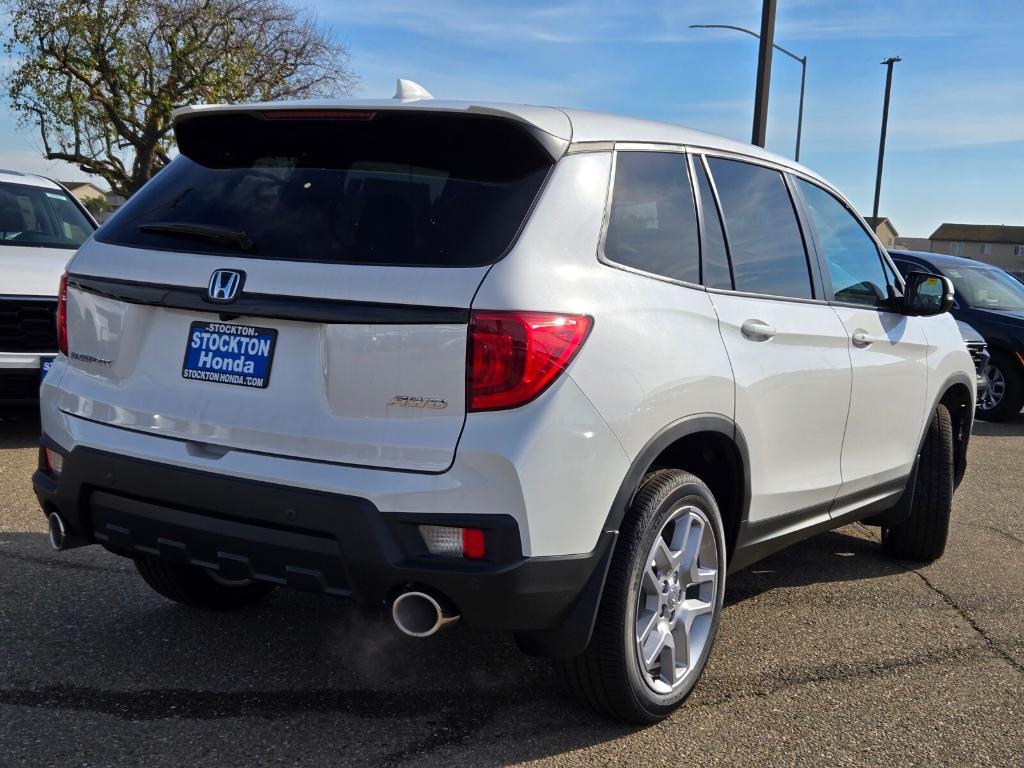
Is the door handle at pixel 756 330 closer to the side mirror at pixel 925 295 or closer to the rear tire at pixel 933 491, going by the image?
the side mirror at pixel 925 295

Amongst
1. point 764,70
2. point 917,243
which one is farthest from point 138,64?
point 917,243

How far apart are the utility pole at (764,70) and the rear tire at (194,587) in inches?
361

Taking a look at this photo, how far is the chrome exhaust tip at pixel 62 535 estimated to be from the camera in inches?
122

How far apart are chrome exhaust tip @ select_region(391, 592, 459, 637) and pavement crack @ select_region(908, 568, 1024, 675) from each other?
92.9 inches

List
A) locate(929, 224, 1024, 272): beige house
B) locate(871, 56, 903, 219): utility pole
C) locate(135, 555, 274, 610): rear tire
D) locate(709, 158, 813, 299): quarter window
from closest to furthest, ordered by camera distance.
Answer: locate(709, 158, 813, 299): quarter window
locate(135, 555, 274, 610): rear tire
locate(871, 56, 903, 219): utility pole
locate(929, 224, 1024, 272): beige house

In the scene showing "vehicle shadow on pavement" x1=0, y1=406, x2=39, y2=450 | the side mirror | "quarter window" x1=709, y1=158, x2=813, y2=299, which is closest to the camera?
"quarter window" x1=709, y1=158, x2=813, y2=299

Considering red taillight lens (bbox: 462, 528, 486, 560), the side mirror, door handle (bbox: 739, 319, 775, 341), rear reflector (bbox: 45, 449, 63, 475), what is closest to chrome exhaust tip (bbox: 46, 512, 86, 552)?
rear reflector (bbox: 45, 449, 63, 475)

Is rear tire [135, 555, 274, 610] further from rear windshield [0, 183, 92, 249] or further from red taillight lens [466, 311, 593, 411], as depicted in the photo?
rear windshield [0, 183, 92, 249]

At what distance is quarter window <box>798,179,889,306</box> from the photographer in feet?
13.9

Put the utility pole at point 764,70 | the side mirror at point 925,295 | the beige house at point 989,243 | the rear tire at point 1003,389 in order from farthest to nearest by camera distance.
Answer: the beige house at point 989,243 < the utility pole at point 764,70 < the rear tire at point 1003,389 < the side mirror at point 925,295

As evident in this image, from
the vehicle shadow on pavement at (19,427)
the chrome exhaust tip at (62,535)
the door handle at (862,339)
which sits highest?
the door handle at (862,339)

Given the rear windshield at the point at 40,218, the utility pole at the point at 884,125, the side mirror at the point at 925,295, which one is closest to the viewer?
the side mirror at the point at 925,295

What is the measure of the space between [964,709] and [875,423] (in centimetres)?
128

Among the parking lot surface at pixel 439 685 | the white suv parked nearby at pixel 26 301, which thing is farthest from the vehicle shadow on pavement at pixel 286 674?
the white suv parked nearby at pixel 26 301
